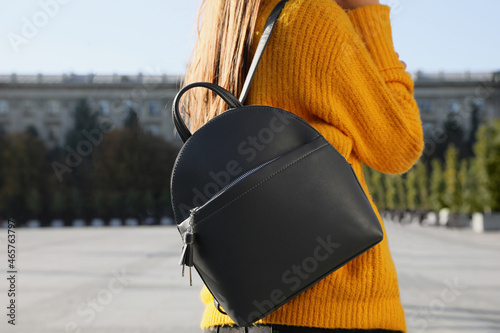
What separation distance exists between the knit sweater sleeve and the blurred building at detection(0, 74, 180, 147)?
54.2m

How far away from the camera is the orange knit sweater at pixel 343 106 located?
1.05 meters

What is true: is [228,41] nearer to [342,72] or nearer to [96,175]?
[342,72]

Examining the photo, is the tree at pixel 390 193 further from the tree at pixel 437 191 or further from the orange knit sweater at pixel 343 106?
the orange knit sweater at pixel 343 106

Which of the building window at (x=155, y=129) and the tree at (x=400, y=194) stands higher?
the tree at (x=400, y=194)

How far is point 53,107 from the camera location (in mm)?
57219

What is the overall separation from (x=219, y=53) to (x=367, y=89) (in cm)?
35

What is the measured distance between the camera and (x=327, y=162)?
1.01m

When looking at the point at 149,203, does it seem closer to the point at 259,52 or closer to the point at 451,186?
the point at 451,186

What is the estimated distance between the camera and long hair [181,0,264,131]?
3.81ft

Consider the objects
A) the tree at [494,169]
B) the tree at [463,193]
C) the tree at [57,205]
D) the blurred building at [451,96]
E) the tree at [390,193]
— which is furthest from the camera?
the blurred building at [451,96]

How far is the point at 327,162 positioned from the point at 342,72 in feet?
0.71

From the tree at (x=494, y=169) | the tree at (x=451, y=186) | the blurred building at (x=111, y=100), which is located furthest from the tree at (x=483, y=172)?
the blurred building at (x=111, y=100)

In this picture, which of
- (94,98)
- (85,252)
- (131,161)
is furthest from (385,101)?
(94,98)

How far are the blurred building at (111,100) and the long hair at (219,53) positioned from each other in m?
52.9
